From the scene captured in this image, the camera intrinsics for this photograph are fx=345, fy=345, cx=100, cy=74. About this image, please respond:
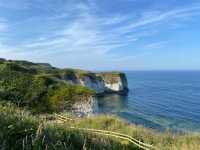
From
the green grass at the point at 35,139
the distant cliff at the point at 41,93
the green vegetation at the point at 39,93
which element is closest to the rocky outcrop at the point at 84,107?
the distant cliff at the point at 41,93

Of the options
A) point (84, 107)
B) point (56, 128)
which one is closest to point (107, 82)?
point (84, 107)

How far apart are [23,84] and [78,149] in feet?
51.1

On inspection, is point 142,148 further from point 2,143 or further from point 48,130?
point 2,143

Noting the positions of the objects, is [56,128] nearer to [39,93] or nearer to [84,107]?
[39,93]

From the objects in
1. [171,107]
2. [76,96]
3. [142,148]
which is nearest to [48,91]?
[76,96]

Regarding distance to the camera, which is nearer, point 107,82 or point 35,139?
point 35,139

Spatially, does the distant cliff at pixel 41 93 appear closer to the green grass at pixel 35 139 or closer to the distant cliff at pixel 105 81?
the green grass at pixel 35 139

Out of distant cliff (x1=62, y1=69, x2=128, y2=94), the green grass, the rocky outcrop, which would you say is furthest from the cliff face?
the green grass

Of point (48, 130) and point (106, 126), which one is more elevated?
point (48, 130)

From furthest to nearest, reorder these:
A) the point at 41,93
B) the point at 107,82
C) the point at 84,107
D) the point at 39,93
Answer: the point at 107,82 < the point at 84,107 < the point at 41,93 < the point at 39,93

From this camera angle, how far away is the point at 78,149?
3660 millimetres

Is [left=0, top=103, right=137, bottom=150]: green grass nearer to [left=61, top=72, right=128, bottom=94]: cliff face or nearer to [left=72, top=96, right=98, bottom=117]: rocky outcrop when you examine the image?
[left=72, top=96, right=98, bottom=117]: rocky outcrop

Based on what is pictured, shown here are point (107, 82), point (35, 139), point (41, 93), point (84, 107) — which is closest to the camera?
point (35, 139)

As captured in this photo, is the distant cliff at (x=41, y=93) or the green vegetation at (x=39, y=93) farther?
the green vegetation at (x=39, y=93)
